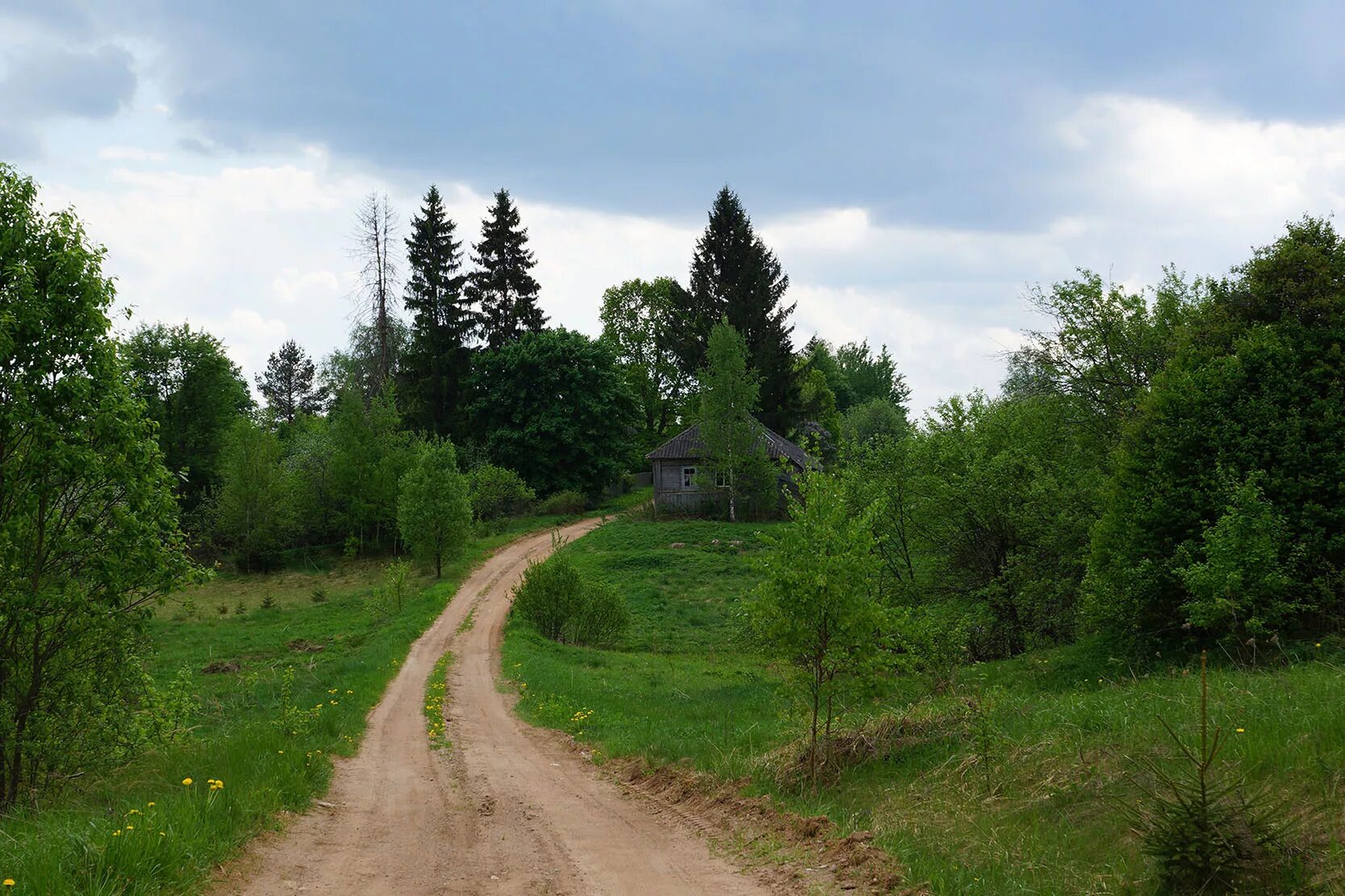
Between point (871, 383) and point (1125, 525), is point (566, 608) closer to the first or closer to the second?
point (1125, 525)

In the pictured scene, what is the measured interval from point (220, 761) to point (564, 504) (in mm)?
46718

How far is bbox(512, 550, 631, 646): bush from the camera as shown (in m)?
28.0

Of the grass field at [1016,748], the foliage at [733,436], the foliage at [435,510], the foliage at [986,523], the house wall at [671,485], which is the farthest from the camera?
the house wall at [671,485]

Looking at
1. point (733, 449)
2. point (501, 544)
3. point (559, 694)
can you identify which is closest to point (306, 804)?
point (559, 694)

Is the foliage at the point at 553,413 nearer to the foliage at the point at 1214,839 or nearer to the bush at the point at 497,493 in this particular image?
the bush at the point at 497,493

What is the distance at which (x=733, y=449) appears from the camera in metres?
50.7

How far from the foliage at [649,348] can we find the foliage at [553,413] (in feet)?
51.7

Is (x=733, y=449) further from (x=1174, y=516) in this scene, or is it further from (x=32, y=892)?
(x=32, y=892)

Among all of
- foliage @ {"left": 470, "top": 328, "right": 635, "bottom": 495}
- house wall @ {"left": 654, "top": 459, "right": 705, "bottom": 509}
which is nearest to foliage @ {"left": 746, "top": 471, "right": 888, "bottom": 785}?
house wall @ {"left": 654, "top": 459, "right": 705, "bottom": 509}

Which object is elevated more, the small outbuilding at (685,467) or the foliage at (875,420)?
the foliage at (875,420)

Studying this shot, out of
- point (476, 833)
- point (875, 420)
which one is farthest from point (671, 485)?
point (476, 833)

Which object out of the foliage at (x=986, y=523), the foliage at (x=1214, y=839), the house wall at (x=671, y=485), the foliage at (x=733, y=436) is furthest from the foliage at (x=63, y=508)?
the house wall at (x=671, y=485)

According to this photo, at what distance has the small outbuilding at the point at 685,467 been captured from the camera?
5347 centimetres

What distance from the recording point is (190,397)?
5731cm
